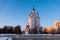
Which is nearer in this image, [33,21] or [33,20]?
[33,21]

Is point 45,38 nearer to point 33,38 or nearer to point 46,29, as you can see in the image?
point 33,38

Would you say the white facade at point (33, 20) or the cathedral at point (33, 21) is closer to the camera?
the cathedral at point (33, 21)

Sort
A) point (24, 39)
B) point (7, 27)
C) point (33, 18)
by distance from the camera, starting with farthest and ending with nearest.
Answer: point (33, 18) → point (7, 27) → point (24, 39)

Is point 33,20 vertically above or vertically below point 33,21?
above

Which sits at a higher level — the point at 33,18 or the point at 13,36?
the point at 33,18

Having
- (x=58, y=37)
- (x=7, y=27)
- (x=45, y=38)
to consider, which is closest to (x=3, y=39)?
(x=45, y=38)

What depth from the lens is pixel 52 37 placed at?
6.85ft

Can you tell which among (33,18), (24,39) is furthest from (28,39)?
(33,18)

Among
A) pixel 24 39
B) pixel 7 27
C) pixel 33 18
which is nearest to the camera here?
pixel 24 39

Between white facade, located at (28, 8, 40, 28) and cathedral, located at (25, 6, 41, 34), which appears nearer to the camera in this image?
cathedral, located at (25, 6, 41, 34)

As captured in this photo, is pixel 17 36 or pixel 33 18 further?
pixel 33 18

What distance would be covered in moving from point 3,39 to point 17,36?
8.3 inches

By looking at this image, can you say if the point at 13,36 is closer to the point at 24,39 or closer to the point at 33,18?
the point at 24,39

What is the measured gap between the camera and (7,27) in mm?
12312
